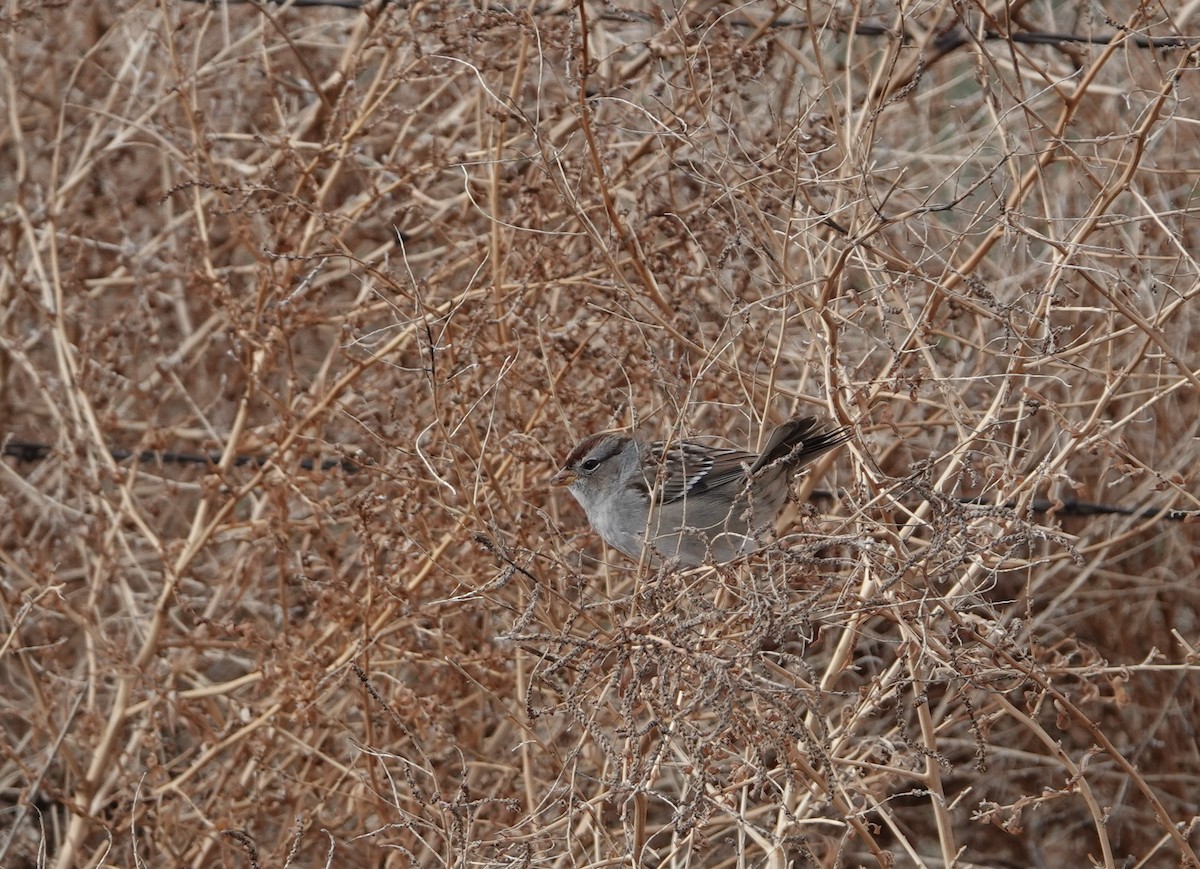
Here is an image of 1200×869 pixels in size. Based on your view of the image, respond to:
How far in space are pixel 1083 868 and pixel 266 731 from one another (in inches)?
166

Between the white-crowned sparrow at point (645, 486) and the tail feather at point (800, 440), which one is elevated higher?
the tail feather at point (800, 440)

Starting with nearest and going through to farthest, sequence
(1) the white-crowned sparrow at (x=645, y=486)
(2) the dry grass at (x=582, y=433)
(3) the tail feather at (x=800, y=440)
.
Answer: (2) the dry grass at (x=582, y=433) → (3) the tail feather at (x=800, y=440) → (1) the white-crowned sparrow at (x=645, y=486)

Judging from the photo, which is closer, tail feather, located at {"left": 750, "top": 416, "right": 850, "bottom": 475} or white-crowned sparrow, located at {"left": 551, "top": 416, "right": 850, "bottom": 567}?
tail feather, located at {"left": 750, "top": 416, "right": 850, "bottom": 475}

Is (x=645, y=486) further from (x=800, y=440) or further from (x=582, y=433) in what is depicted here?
(x=800, y=440)

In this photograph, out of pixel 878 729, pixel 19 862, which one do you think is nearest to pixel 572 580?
pixel 878 729

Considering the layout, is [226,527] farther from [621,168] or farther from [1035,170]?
[1035,170]

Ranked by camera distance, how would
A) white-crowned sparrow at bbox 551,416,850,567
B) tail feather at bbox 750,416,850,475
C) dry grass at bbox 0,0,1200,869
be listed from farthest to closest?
white-crowned sparrow at bbox 551,416,850,567, tail feather at bbox 750,416,850,475, dry grass at bbox 0,0,1200,869

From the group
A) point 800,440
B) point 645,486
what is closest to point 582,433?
point 645,486

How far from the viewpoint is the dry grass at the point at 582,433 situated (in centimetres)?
279

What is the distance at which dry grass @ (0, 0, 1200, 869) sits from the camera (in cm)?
279

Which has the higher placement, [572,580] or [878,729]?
[572,580]

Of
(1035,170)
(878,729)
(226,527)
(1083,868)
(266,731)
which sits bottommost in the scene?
(1083,868)

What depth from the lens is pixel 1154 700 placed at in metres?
5.95

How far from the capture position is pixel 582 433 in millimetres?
3871
